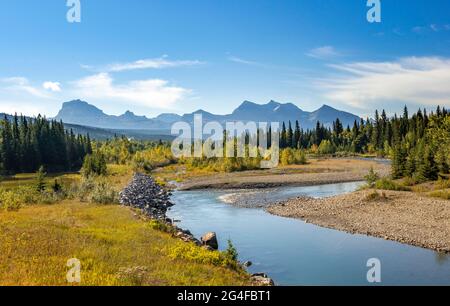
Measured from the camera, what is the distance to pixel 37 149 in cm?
12188

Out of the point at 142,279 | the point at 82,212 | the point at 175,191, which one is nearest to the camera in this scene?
the point at 142,279

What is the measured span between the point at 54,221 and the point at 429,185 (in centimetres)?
5251

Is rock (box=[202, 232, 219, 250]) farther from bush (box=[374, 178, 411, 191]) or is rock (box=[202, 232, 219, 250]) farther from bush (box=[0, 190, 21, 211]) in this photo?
bush (box=[374, 178, 411, 191])

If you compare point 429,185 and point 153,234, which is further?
point 429,185

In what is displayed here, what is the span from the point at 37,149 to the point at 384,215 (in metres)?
103

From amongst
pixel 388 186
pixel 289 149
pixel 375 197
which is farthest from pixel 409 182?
pixel 289 149

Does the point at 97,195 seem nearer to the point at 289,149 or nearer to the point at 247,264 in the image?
the point at 247,264

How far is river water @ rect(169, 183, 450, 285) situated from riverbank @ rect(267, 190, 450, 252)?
1.60 metres
